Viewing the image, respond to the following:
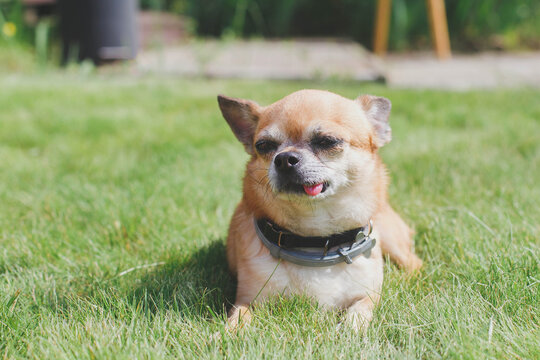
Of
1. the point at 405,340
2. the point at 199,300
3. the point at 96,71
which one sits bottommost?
the point at 96,71

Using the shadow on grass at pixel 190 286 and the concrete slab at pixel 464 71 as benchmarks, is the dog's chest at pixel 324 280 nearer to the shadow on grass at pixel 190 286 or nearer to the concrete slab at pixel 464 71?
the shadow on grass at pixel 190 286

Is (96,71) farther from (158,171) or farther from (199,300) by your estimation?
(199,300)

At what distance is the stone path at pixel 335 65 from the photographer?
6.26m

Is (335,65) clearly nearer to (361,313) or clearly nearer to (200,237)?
(200,237)

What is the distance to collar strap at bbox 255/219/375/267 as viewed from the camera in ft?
6.47

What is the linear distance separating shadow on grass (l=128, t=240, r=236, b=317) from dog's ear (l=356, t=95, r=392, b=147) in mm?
922

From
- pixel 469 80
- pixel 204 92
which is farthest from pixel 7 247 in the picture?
pixel 469 80

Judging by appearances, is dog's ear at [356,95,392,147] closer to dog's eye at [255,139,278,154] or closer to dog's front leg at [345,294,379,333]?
dog's eye at [255,139,278,154]

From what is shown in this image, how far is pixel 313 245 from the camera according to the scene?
6.59 feet

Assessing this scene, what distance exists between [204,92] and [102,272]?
3.61m

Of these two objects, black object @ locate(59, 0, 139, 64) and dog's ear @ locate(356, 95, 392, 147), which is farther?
black object @ locate(59, 0, 139, 64)

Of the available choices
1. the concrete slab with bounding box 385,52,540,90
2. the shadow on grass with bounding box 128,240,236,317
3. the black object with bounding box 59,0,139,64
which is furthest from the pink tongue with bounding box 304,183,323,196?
the black object with bounding box 59,0,139,64

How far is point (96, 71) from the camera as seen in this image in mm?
6680

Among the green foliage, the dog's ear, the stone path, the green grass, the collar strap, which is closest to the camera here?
the green grass
